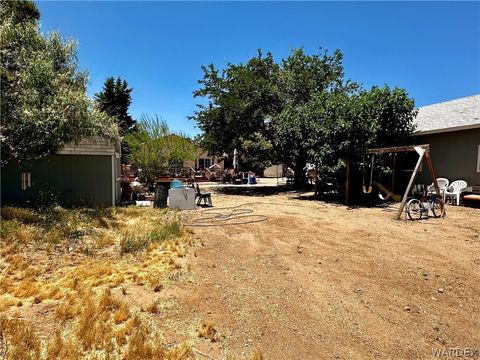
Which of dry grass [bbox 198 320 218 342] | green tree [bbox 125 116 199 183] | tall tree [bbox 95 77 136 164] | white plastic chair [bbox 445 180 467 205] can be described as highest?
tall tree [bbox 95 77 136 164]

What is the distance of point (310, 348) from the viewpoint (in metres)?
2.86

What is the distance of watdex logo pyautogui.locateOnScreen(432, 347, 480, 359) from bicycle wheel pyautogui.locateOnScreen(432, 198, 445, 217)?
23.7 feet

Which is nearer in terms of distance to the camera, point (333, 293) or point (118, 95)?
point (333, 293)

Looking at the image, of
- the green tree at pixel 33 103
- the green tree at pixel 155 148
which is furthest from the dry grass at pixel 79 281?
the green tree at pixel 155 148

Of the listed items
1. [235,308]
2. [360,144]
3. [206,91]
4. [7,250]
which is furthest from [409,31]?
[7,250]

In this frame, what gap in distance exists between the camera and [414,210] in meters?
9.84

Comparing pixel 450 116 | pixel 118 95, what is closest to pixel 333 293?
pixel 450 116

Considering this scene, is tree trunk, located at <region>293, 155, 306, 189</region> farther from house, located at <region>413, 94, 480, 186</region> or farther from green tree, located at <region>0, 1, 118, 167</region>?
green tree, located at <region>0, 1, 118, 167</region>

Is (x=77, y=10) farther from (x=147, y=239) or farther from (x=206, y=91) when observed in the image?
(x=206, y=91)

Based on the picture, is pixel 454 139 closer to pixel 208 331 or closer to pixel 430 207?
pixel 430 207

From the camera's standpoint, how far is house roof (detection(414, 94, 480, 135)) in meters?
11.5

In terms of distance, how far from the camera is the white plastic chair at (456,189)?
11297mm

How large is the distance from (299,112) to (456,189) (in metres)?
7.05

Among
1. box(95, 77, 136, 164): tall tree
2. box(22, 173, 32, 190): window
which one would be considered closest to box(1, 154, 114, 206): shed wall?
box(22, 173, 32, 190): window
